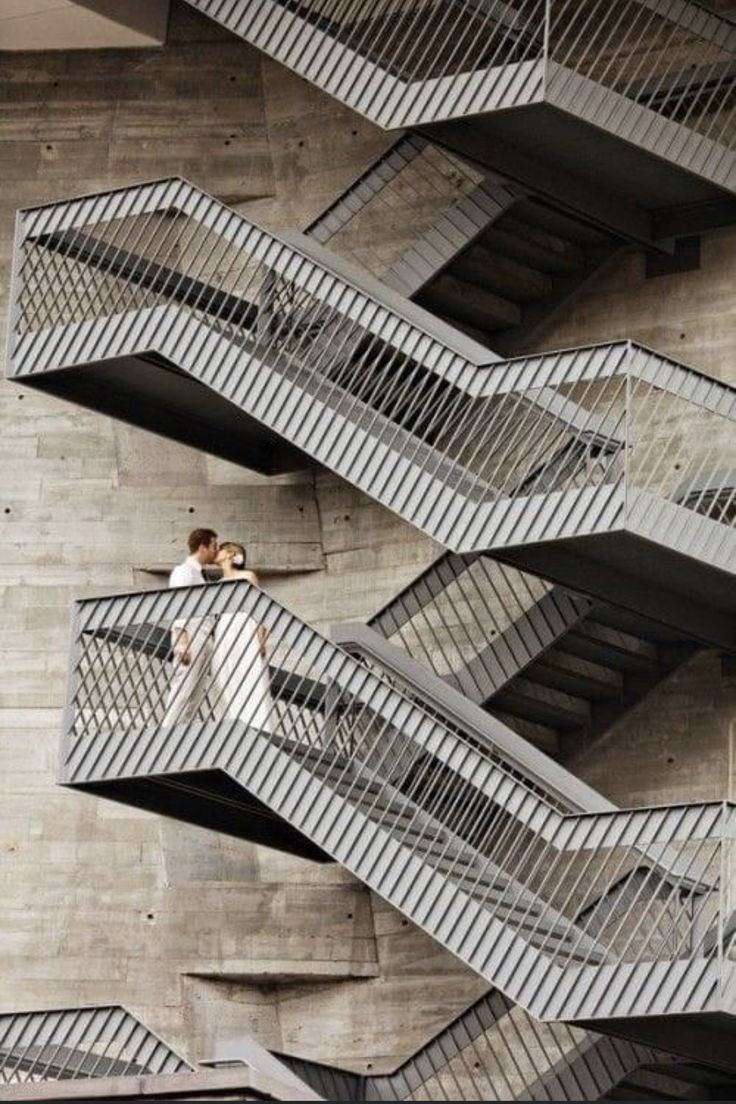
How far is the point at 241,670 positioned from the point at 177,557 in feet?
16.0

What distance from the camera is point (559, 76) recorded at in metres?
25.9

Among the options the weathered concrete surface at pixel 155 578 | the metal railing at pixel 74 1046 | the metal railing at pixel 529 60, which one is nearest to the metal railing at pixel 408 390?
the metal railing at pixel 529 60

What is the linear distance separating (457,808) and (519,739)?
816mm

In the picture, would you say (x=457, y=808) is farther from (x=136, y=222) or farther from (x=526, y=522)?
(x=136, y=222)

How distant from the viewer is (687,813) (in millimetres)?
22609

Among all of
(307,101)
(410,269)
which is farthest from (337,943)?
(307,101)

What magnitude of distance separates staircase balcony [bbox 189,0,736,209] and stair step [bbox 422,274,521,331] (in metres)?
1.71

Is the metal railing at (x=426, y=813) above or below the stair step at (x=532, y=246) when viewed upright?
below

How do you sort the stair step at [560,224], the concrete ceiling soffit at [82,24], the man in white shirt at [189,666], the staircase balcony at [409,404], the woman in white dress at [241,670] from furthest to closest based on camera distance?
1. the concrete ceiling soffit at [82,24]
2. the stair step at [560,224]
3. the man in white shirt at [189,666]
4. the woman in white dress at [241,670]
5. the staircase balcony at [409,404]

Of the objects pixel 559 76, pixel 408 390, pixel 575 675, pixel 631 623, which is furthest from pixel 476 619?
pixel 559 76

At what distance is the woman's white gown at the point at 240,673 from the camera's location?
24922mm

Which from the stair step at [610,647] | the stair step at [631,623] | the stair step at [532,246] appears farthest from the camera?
the stair step at [532,246]

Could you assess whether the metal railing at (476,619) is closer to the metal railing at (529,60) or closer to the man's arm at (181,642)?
the man's arm at (181,642)

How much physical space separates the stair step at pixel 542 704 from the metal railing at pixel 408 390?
179 cm
